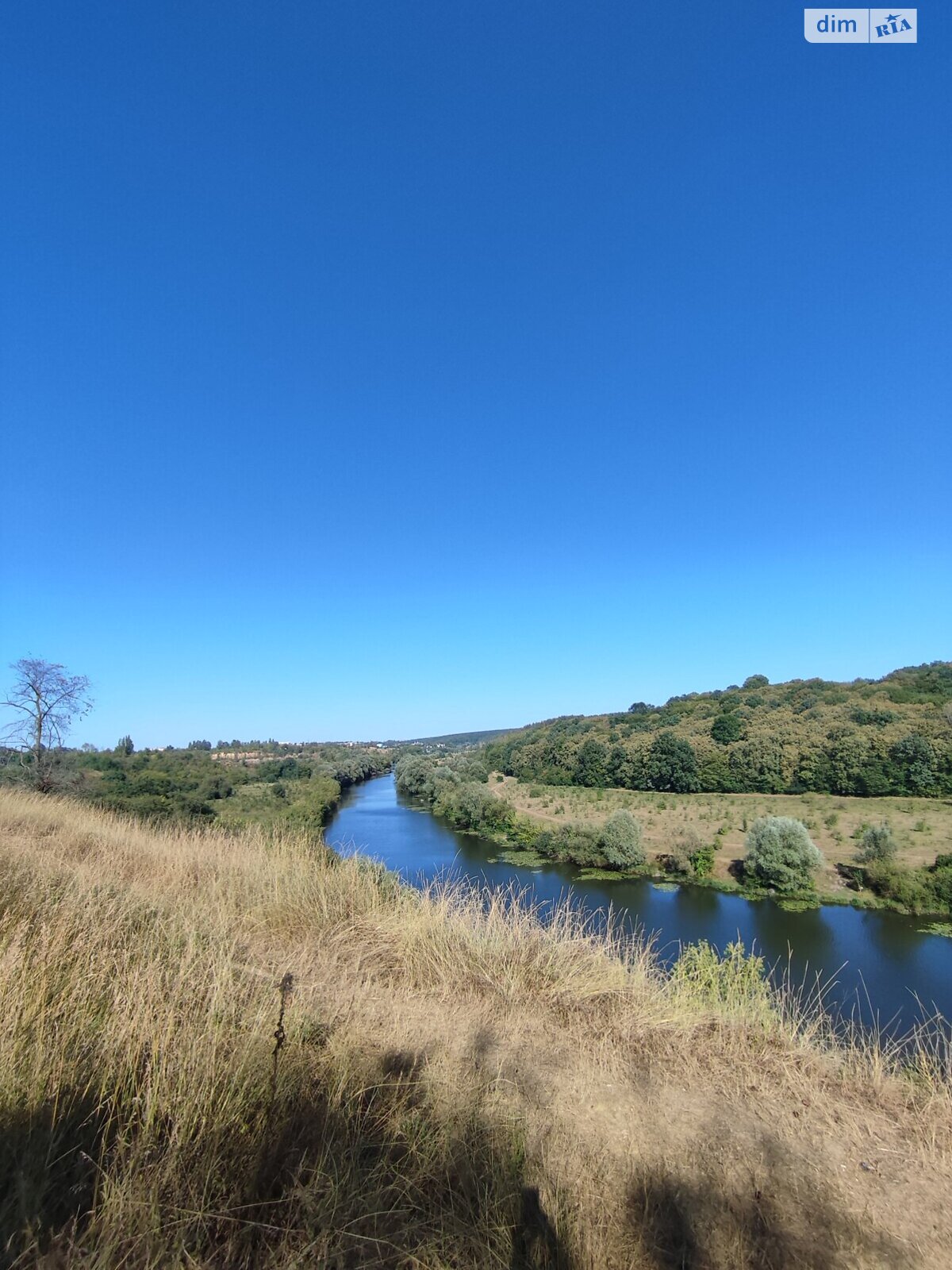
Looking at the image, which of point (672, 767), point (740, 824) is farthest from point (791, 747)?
point (740, 824)

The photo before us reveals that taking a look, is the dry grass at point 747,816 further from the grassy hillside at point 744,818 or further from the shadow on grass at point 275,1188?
the shadow on grass at point 275,1188

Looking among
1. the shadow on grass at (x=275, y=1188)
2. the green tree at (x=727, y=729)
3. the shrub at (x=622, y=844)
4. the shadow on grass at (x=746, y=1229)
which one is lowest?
the shrub at (x=622, y=844)

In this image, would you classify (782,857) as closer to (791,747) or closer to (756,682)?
(791,747)

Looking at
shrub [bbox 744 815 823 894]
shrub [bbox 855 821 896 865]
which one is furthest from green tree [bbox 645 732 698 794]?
shrub [bbox 744 815 823 894]

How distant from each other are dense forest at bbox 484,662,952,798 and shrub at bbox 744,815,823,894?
852 inches

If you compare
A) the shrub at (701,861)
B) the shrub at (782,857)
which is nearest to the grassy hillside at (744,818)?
the shrub at (701,861)

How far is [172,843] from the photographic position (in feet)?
22.3

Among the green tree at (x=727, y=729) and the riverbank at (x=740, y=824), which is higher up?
the green tree at (x=727, y=729)

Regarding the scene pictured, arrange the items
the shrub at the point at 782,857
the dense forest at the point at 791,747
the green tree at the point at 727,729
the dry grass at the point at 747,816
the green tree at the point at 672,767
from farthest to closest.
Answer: the green tree at the point at 727,729, the green tree at the point at 672,767, the dense forest at the point at 791,747, the dry grass at the point at 747,816, the shrub at the point at 782,857

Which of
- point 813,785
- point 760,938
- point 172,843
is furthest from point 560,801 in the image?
point 172,843

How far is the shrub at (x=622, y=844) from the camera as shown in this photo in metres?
30.2

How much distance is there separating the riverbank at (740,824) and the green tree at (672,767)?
7.63ft

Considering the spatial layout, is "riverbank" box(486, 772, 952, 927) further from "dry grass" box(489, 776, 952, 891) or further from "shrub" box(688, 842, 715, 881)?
"shrub" box(688, 842, 715, 881)

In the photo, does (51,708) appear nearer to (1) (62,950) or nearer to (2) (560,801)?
(1) (62,950)
